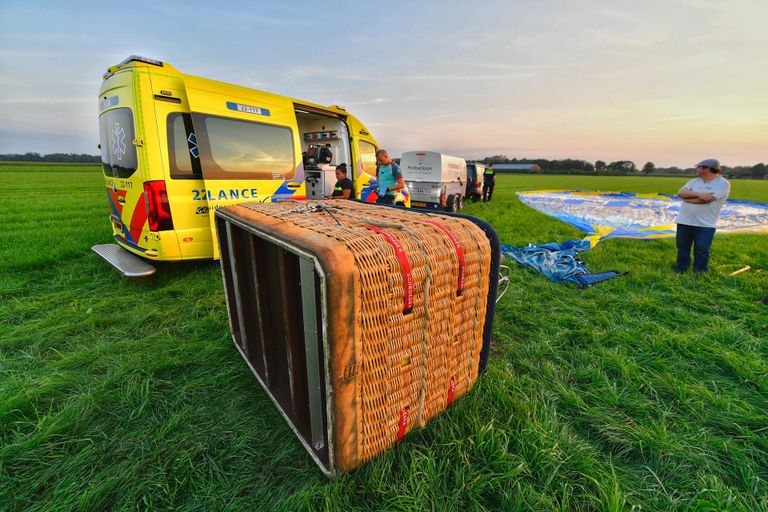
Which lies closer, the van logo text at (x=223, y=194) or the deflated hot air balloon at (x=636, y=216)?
the van logo text at (x=223, y=194)

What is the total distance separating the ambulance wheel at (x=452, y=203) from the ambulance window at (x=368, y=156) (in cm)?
471

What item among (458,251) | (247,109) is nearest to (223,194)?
(247,109)

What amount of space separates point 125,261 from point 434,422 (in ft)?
14.4

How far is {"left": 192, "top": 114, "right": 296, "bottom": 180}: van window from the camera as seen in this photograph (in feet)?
13.1

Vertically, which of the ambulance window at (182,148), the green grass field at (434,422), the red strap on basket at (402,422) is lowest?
the green grass field at (434,422)

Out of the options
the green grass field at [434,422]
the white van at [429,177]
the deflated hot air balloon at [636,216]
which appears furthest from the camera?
the white van at [429,177]

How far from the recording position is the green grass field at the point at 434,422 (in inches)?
59.4

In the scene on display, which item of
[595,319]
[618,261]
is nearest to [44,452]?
[595,319]

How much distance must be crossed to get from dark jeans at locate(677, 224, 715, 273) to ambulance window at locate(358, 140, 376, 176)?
6.32 metres

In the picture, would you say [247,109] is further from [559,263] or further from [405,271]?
[559,263]

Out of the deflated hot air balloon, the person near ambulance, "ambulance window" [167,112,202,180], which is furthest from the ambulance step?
the deflated hot air balloon

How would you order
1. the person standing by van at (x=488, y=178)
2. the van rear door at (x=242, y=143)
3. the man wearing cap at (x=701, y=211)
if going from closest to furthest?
the van rear door at (x=242, y=143), the man wearing cap at (x=701, y=211), the person standing by van at (x=488, y=178)

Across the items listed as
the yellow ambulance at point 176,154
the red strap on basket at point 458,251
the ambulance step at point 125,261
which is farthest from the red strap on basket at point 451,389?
the ambulance step at point 125,261

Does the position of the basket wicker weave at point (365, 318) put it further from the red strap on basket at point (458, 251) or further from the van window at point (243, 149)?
the van window at point (243, 149)
